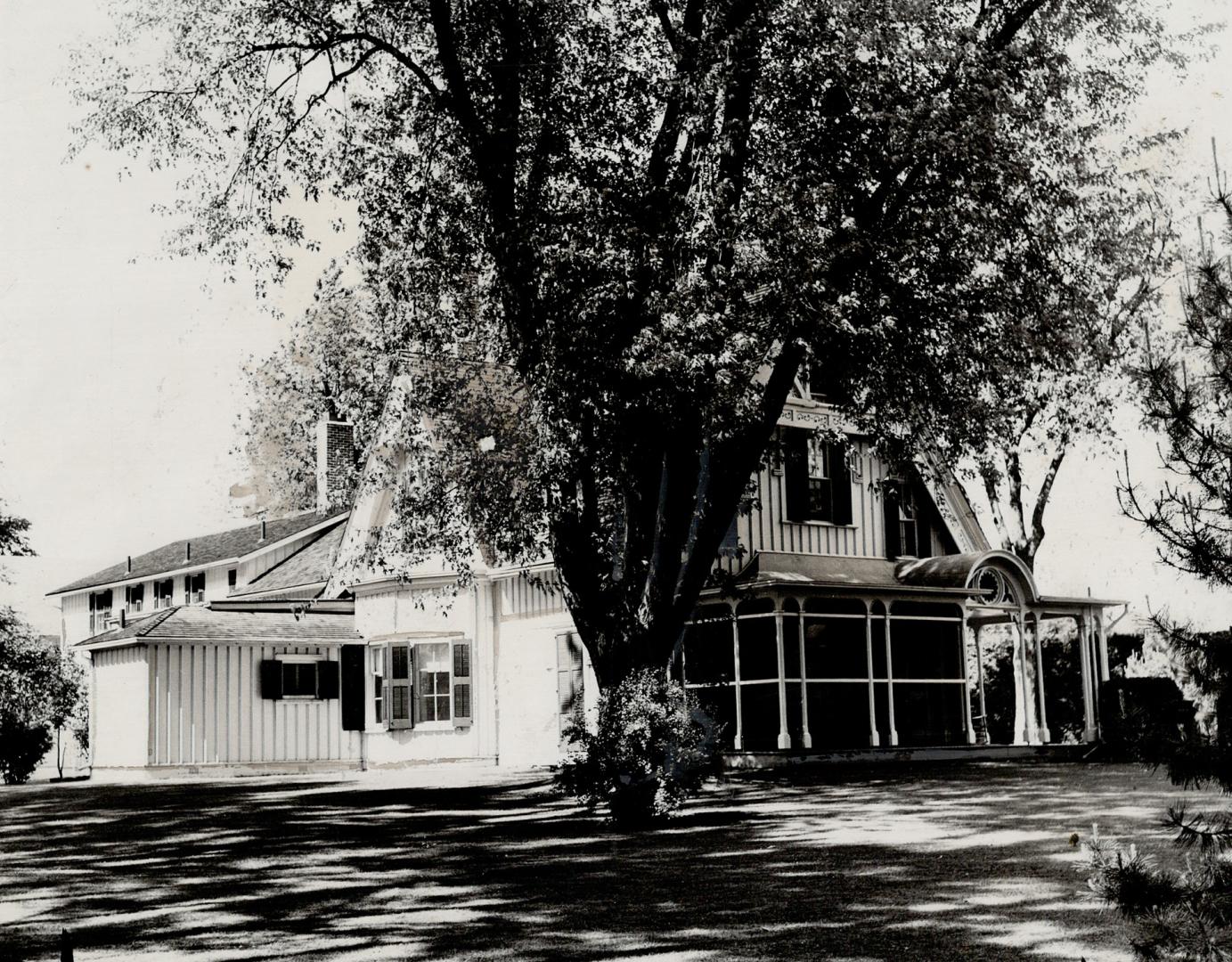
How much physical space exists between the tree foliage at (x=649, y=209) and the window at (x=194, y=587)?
26847 millimetres

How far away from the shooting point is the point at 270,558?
Answer: 130 feet

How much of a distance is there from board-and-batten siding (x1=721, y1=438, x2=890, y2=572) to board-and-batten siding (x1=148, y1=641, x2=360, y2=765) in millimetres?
10894

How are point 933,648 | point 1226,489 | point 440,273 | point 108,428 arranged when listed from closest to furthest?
point 1226,489
point 440,273
point 933,648
point 108,428

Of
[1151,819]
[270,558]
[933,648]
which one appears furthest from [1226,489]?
[270,558]

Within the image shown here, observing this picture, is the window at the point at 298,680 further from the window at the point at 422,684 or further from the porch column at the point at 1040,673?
the porch column at the point at 1040,673

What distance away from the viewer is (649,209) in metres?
14.2

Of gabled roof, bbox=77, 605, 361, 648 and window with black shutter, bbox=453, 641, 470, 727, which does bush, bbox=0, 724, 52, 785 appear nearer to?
gabled roof, bbox=77, 605, 361, 648

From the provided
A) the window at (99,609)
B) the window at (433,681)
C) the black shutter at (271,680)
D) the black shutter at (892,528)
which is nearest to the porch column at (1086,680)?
the black shutter at (892,528)

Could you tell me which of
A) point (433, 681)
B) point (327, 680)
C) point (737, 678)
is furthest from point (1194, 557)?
point (327, 680)

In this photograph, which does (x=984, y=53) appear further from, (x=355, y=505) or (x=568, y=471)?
(x=355, y=505)

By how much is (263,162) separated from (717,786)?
33.0 feet

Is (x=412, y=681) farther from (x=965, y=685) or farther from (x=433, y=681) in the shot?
(x=965, y=685)

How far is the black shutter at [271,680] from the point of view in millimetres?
29391

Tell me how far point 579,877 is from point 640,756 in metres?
3.59
